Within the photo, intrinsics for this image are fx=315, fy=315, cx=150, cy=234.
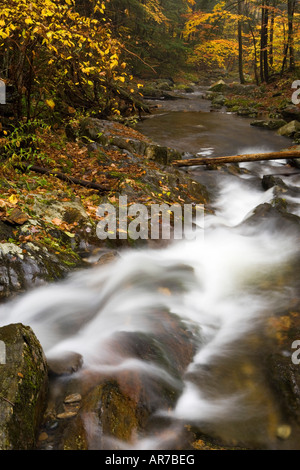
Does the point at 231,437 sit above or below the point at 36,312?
below

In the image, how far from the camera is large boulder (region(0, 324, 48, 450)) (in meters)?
2.02

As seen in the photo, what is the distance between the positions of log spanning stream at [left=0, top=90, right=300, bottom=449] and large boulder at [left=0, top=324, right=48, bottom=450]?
224 millimetres

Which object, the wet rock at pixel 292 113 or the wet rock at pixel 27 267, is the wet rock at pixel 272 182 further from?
the wet rock at pixel 292 113

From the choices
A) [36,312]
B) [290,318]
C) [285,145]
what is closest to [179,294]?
[290,318]

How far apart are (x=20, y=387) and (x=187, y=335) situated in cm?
194

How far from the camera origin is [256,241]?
6184 millimetres

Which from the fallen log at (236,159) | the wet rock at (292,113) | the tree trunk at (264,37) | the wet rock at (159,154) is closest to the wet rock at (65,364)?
the wet rock at (159,154)

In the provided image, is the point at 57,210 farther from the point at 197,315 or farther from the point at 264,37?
the point at 264,37

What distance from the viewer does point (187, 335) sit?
3613mm

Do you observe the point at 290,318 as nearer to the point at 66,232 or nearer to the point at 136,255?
the point at 136,255

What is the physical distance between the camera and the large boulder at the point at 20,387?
2.02 m

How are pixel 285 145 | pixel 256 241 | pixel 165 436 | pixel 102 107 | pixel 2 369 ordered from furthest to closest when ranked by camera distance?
pixel 285 145 < pixel 102 107 < pixel 256 241 < pixel 165 436 < pixel 2 369

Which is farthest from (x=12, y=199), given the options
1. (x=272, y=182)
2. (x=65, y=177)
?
(x=272, y=182)

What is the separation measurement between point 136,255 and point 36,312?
1.95 meters
